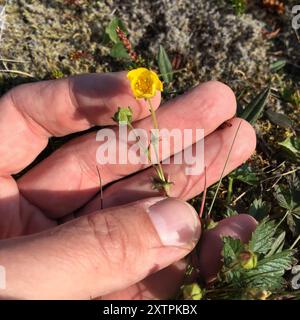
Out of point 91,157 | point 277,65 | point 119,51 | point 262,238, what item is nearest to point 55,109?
point 91,157

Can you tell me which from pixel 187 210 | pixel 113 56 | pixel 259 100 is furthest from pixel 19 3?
pixel 187 210

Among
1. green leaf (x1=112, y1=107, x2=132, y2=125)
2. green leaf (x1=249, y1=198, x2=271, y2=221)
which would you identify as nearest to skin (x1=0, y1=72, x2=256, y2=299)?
green leaf (x1=112, y1=107, x2=132, y2=125)

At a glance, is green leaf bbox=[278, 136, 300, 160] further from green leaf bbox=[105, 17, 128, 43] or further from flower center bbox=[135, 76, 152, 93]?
green leaf bbox=[105, 17, 128, 43]

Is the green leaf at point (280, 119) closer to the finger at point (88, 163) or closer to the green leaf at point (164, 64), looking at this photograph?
the finger at point (88, 163)

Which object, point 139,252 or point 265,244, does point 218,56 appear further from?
point 139,252

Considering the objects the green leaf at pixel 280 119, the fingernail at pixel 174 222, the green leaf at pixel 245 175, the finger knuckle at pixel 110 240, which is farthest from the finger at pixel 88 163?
the finger knuckle at pixel 110 240
